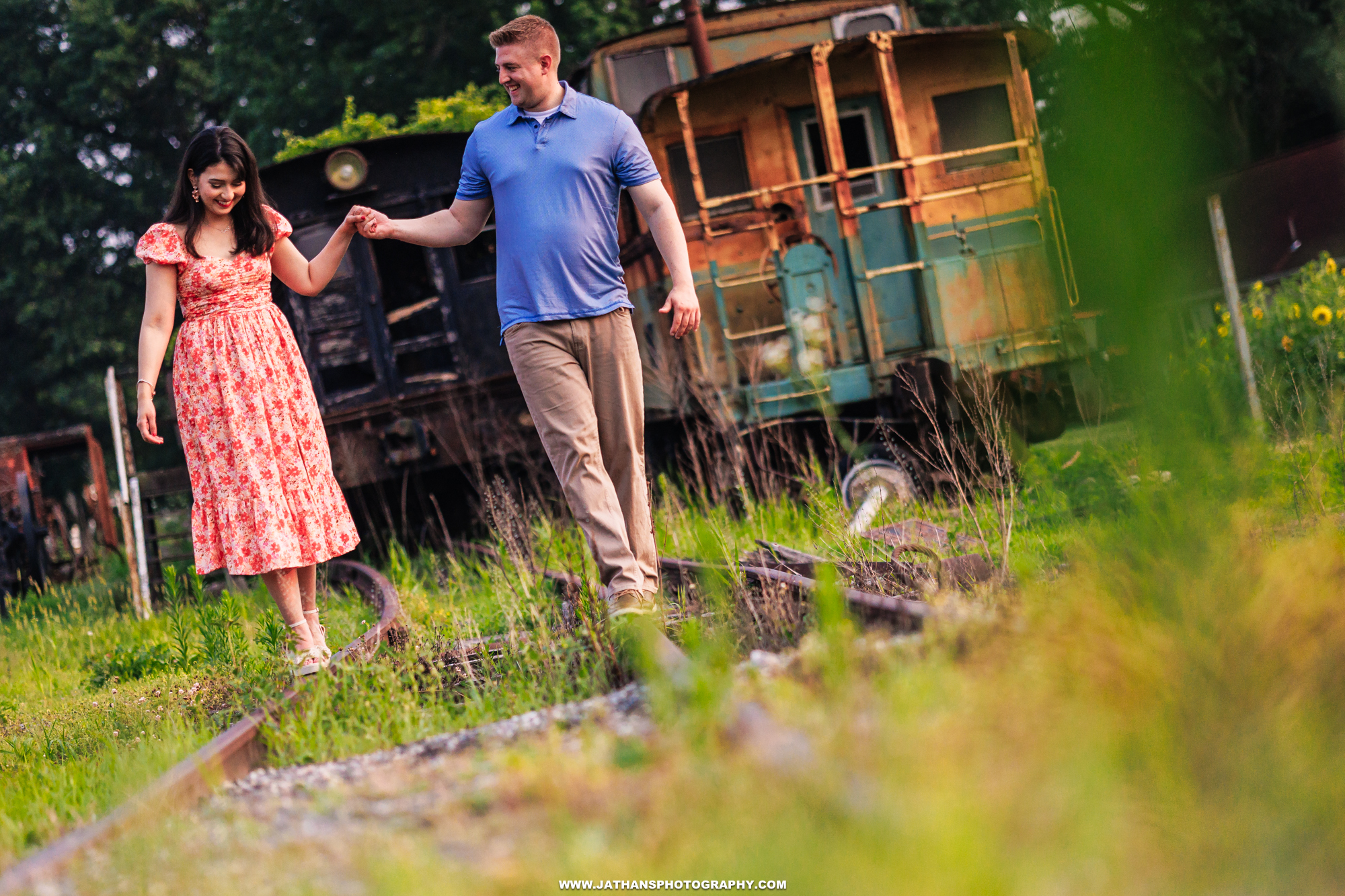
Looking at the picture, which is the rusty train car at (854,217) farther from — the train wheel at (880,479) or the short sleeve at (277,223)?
the short sleeve at (277,223)

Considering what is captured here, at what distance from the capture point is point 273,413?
14.8 feet

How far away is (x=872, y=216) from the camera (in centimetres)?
933

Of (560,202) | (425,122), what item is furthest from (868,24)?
(560,202)

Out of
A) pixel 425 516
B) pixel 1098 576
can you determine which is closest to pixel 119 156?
pixel 425 516

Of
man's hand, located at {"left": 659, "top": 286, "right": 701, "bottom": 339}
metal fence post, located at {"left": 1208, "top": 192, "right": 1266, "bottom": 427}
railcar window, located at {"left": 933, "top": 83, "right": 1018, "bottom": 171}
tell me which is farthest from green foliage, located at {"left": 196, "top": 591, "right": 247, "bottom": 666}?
railcar window, located at {"left": 933, "top": 83, "right": 1018, "bottom": 171}

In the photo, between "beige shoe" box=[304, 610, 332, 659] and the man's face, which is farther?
"beige shoe" box=[304, 610, 332, 659]

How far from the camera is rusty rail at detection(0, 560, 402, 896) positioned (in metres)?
1.93

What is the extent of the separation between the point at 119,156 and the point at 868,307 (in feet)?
90.3

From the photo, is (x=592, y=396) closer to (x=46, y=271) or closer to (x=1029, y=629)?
(x=1029, y=629)

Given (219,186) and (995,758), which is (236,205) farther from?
(995,758)

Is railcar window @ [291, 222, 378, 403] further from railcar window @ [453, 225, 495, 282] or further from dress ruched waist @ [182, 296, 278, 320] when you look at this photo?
dress ruched waist @ [182, 296, 278, 320]

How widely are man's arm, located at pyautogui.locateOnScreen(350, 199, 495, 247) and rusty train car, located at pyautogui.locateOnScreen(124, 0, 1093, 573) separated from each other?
3.27 metres

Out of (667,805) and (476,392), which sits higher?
(476,392)

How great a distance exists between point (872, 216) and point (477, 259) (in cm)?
392
